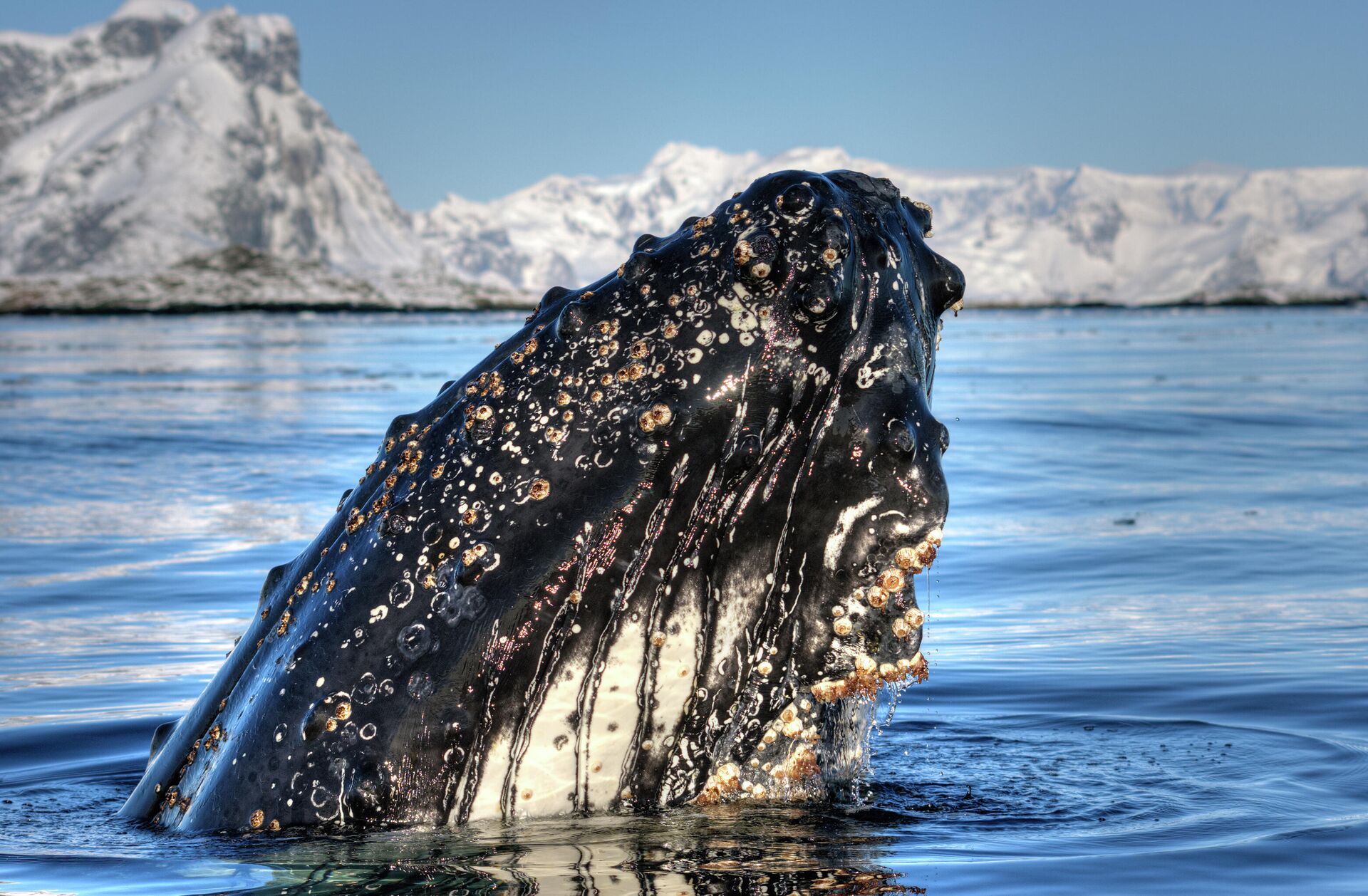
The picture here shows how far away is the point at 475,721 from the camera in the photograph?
3146 mm

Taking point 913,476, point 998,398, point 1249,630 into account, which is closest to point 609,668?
point 913,476

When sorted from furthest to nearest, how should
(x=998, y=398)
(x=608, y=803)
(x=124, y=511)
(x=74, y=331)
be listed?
(x=74, y=331), (x=998, y=398), (x=124, y=511), (x=608, y=803)

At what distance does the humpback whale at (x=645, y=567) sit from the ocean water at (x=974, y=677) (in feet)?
0.50

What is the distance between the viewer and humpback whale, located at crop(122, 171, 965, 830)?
3.14m

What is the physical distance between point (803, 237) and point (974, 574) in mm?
6226

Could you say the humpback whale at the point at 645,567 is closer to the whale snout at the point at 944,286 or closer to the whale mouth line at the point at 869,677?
the whale mouth line at the point at 869,677

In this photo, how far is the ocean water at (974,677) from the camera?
3.42 m

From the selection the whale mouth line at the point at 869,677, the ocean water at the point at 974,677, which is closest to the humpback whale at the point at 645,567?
the whale mouth line at the point at 869,677

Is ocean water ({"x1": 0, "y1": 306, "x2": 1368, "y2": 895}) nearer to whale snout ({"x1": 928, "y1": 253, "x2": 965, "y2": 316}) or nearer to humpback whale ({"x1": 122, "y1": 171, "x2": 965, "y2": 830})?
humpback whale ({"x1": 122, "y1": 171, "x2": 965, "y2": 830})

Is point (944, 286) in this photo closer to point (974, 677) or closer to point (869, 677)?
point (869, 677)

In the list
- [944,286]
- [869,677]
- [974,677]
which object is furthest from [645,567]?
[974,677]

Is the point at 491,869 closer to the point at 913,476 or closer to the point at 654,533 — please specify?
the point at 654,533

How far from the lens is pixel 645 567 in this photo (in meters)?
3.20

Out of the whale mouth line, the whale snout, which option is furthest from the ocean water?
the whale snout
